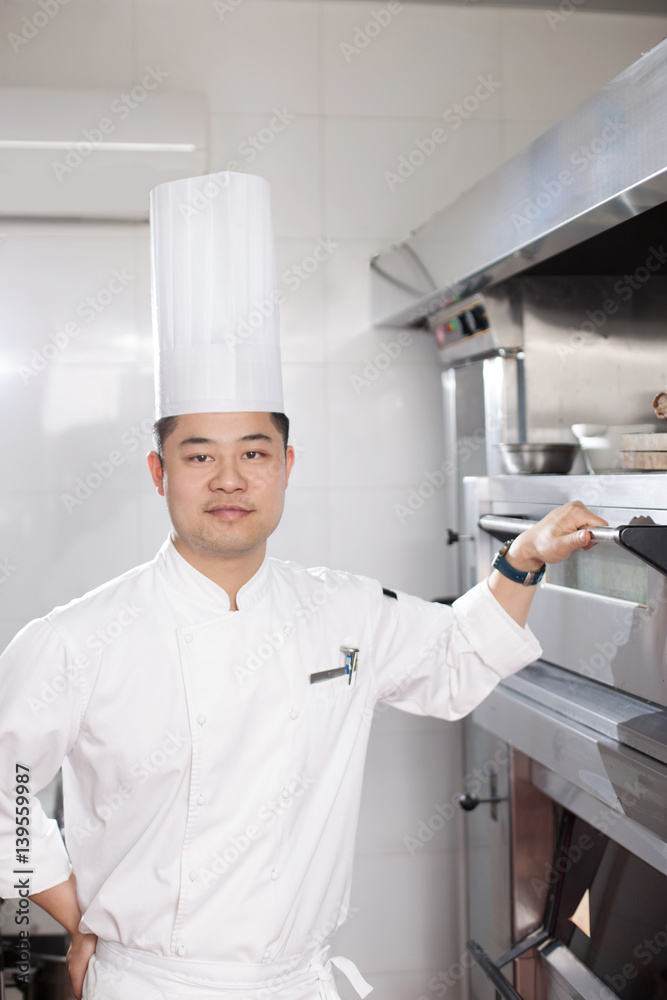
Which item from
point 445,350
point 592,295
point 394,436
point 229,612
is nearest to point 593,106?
point 592,295

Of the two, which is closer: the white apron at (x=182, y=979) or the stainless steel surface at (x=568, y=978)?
the white apron at (x=182, y=979)

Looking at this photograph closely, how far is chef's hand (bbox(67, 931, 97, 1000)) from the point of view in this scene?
1170mm

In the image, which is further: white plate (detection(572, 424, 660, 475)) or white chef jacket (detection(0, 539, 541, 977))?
white plate (detection(572, 424, 660, 475))

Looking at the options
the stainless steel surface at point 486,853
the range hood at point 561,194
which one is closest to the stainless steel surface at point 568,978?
the stainless steel surface at point 486,853

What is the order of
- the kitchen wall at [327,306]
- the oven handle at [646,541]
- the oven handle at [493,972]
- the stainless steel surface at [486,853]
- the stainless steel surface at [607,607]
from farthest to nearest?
the kitchen wall at [327,306], the stainless steel surface at [486,853], the oven handle at [493,972], the stainless steel surface at [607,607], the oven handle at [646,541]

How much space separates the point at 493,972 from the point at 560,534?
33.8 inches

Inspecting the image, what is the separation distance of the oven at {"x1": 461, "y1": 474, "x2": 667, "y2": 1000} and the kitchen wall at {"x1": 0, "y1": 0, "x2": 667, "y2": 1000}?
0.41 m

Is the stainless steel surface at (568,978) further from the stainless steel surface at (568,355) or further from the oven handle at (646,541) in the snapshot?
the stainless steel surface at (568,355)

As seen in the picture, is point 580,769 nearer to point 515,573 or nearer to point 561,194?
point 515,573

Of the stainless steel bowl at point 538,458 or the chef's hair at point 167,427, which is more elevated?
the chef's hair at point 167,427

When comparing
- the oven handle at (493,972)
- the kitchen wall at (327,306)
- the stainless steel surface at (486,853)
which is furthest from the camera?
the kitchen wall at (327,306)

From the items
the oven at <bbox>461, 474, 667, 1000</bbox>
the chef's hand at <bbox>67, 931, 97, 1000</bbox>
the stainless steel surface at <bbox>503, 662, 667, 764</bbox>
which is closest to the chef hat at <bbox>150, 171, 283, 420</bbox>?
the oven at <bbox>461, 474, 667, 1000</bbox>

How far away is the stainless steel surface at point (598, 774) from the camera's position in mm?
1008

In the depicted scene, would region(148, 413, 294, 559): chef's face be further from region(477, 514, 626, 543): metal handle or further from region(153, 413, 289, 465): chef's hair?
region(477, 514, 626, 543): metal handle
